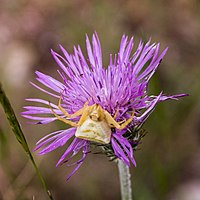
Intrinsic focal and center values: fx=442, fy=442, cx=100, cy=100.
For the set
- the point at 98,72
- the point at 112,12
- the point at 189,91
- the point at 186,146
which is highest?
the point at 98,72

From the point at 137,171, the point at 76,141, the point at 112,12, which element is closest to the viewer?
the point at 76,141

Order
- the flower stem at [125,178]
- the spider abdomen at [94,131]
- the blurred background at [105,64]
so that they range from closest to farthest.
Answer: the spider abdomen at [94,131]
the flower stem at [125,178]
the blurred background at [105,64]

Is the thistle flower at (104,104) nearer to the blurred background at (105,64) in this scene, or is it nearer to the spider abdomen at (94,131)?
the spider abdomen at (94,131)

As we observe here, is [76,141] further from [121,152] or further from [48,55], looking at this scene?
[48,55]

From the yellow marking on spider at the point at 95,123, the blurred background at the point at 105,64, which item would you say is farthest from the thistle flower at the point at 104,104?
the blurred background at the point at 105,64

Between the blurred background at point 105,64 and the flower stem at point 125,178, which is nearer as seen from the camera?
the flower stem at point 125,178


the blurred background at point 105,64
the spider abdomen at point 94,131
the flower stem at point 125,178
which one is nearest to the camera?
the spider abdomen at point 94,131

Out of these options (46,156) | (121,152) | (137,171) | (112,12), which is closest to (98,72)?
(121,152)

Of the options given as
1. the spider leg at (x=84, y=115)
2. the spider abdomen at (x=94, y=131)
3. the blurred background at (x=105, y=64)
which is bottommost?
the blurred background at (x=105, y=64)

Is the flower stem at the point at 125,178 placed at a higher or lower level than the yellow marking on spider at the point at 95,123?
lower
